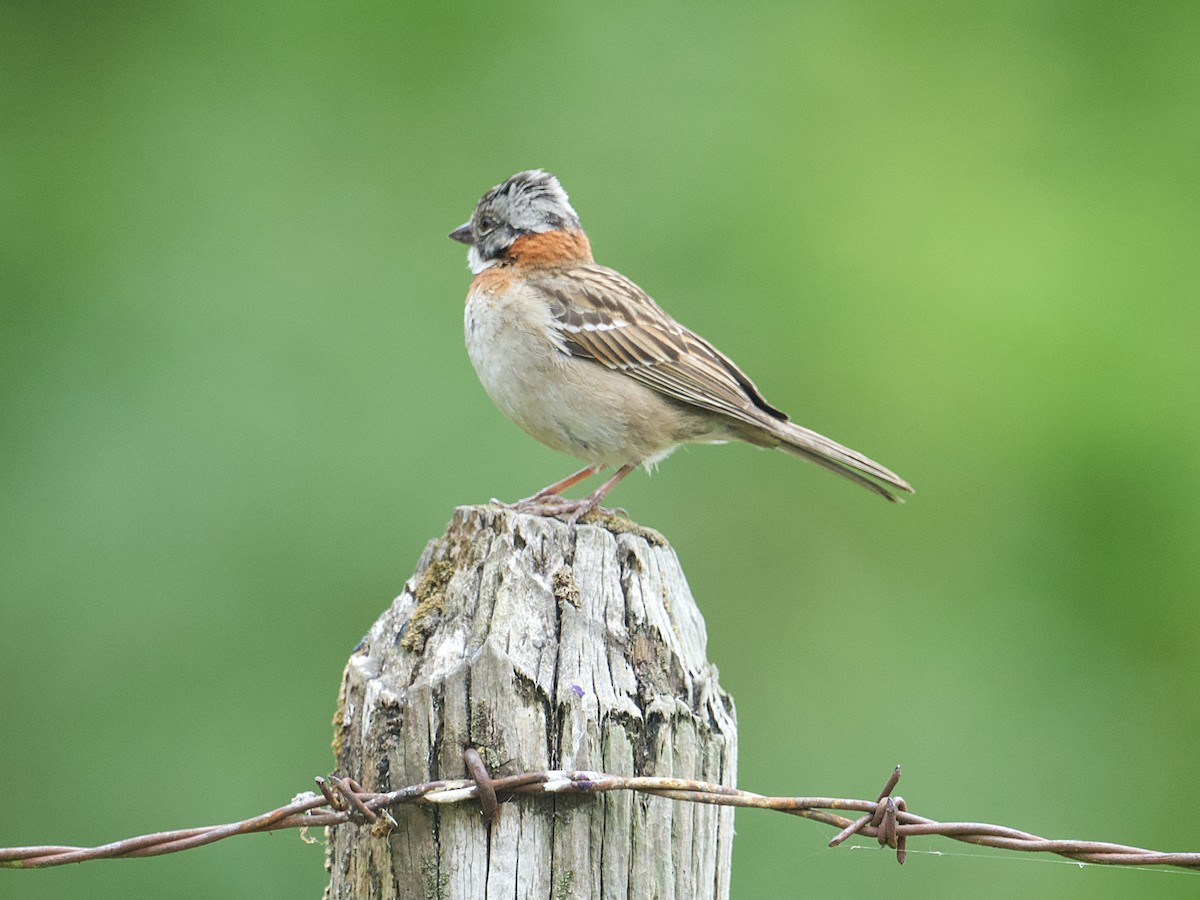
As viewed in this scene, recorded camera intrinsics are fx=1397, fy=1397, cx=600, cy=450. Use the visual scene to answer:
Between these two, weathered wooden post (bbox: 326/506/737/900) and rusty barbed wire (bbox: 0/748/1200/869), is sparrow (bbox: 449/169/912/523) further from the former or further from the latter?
rusty barbed wire (bbox: 0/748/1200/869)

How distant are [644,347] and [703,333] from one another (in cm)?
278

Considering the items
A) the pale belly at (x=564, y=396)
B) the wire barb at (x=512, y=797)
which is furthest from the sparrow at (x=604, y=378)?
the wire barb at (x=512, y=797)

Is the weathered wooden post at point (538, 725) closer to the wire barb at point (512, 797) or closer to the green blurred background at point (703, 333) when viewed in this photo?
the wire barb at point (512, 797)

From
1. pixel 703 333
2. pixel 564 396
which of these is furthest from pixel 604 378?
pixel 703 333

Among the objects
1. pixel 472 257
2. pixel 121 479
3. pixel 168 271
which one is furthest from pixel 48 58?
pixel 472 257

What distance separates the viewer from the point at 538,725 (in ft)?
8.43

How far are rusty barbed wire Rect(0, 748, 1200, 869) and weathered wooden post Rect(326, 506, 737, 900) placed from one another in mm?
43

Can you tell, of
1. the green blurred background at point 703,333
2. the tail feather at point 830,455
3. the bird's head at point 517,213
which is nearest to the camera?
the tail feather at point 830,455

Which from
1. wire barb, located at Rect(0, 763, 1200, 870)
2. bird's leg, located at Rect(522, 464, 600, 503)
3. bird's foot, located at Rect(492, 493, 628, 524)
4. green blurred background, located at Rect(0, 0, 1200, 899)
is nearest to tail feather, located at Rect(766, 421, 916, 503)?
bird's leg, located at Rect(522, 464, 600, 503)

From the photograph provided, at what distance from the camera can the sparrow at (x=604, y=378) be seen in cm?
512

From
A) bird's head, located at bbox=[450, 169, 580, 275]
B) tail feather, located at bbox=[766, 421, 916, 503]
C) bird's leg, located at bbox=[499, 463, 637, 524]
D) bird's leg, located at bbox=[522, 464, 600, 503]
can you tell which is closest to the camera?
bird's leg, located at bbox=[499, 463, 637, 524]

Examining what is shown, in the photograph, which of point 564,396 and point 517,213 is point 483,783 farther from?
point 517,213

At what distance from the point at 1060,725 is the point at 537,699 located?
A: 527 cm

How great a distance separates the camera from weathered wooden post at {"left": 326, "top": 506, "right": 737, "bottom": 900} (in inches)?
101
